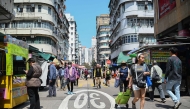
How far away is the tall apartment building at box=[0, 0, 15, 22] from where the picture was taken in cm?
1240

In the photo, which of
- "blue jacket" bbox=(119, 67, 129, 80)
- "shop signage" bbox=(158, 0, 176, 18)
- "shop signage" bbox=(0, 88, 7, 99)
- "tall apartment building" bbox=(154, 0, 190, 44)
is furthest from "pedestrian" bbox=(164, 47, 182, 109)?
"shop signage" bbox=(158, 0, 176, 18)

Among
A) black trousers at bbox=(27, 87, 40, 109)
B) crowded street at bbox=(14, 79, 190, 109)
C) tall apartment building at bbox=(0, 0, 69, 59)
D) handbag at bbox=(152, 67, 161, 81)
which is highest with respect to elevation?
tall apartment building at bbox=(0, 0, 69, 59)

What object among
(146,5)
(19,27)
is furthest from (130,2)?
(19,27)

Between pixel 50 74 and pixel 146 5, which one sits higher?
pixel 146 5

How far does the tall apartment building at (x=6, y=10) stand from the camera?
40.7 ft

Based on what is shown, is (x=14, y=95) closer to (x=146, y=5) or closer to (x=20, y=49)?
(x=20, y=49)

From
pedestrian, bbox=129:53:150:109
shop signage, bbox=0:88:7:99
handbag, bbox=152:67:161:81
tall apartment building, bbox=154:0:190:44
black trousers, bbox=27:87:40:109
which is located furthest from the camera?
tall apartment building, bbox=154:0:190:44

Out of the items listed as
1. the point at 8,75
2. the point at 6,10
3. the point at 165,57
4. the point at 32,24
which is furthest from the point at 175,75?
the point at 32,24

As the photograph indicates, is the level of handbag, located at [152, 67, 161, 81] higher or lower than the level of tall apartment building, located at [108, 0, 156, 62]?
lower

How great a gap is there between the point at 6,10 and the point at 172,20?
12.2 m

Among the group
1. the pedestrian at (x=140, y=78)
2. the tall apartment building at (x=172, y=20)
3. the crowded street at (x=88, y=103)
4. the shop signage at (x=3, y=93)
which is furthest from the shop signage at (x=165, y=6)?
the shop signage at (x=3, y=93)

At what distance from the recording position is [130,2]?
36062 mm

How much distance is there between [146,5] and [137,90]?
32686 millimetres

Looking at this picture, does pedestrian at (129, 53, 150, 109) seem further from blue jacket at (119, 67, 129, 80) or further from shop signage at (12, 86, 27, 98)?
shop signage at (12, 86, 27, 98)
